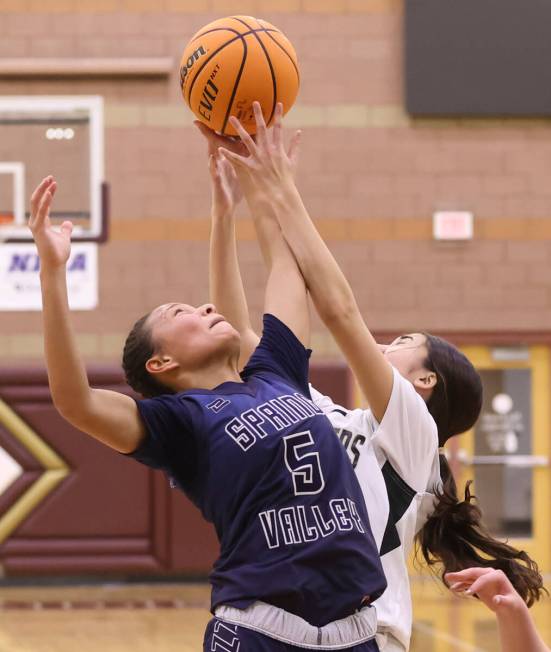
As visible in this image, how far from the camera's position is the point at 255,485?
7.72 feet

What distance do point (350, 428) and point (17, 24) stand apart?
7403 millimetres

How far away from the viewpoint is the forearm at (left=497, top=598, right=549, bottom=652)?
6.17 feet

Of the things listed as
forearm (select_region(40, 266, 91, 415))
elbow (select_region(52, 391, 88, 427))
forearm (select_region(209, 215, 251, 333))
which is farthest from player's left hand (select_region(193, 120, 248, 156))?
elbow (select_region(52, 391, 88, 427))

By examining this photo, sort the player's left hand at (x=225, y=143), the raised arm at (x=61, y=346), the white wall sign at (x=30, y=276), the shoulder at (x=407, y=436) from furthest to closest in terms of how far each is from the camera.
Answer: the white wall sign at (x=30, y=276), the player's left hand at (x=225, y=143), the shoulder at (x=407, y=436), the raised arm at (x=61, y=346)

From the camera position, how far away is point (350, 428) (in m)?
2.84

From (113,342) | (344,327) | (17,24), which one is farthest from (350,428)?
(17,24)

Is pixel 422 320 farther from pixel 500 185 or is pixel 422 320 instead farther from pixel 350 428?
pixel 350 428

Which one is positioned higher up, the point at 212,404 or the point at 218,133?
the point at 218,133

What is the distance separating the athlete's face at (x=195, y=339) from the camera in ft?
8.40

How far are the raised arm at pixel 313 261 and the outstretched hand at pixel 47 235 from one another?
480mm

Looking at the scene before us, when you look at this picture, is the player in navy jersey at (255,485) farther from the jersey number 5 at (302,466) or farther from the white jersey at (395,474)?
the white jersey at (395,474)

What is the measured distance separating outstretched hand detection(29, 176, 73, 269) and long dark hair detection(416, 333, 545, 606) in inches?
43.2

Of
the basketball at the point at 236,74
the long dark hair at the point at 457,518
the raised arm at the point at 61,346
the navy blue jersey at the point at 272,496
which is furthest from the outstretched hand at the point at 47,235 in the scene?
the long dark hair at the point at 457,518

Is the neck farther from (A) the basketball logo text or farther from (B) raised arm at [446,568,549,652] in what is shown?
(A) the basketball logo text
